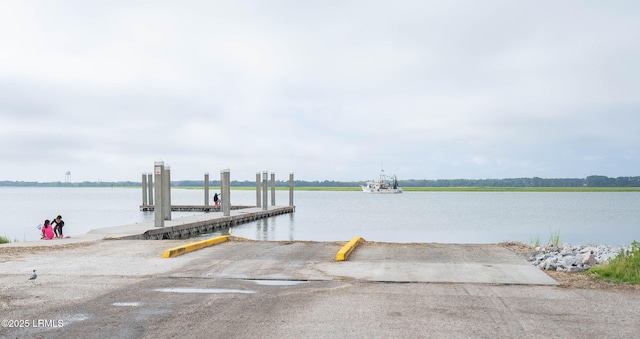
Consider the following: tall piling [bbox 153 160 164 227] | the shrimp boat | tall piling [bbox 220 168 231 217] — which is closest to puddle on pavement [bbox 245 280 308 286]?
tall piling [bbox 153 160 164 227]

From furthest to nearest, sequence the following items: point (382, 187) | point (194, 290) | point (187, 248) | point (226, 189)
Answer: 1. point (382, 187)
2. point (226, 189)
3. point (187, 248)
4. point (194, 290)

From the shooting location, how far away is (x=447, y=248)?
14.9 metres

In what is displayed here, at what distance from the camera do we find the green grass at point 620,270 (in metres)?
9.71

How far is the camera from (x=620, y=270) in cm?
1004

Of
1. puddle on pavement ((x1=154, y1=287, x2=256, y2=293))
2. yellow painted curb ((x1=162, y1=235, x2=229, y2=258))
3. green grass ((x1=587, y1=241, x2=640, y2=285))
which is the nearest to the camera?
puddle on pavement ((x1=154, y1=287, x2=256, y2=293))

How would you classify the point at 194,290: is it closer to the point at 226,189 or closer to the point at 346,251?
the point at 346,251

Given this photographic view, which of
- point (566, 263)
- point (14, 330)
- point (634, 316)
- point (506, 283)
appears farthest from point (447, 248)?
point (14, 330)

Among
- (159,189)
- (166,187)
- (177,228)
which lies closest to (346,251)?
(159,189)

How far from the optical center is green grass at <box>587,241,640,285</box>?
9711 mm

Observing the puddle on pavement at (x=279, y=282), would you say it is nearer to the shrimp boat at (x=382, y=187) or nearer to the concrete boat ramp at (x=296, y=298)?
the concrete boat ramp at (x=296, y=298)

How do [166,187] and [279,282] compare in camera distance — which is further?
[166,187]

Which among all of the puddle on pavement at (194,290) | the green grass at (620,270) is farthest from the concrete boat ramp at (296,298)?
the green grass at (620,270)

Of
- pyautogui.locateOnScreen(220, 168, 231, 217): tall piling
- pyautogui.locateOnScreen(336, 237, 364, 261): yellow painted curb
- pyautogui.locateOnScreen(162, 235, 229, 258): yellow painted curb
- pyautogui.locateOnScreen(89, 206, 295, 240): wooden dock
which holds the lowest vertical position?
pyautogui.locateOnScreen(89, 206, 295, 240): wooden dock

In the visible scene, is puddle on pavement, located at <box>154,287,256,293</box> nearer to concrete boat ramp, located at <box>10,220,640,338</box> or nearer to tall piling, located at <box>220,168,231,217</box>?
concrete boat ramp, located at <box>10,220,640,338</box>
